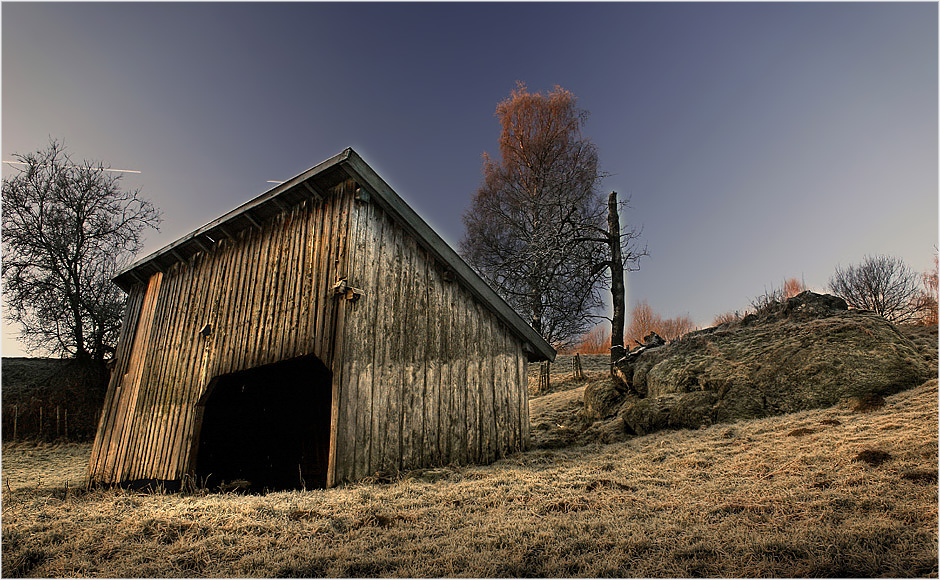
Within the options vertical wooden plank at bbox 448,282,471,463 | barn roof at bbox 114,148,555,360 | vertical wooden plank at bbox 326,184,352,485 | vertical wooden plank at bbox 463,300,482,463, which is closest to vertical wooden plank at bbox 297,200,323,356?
barn roof at bbox 114,148,555,360

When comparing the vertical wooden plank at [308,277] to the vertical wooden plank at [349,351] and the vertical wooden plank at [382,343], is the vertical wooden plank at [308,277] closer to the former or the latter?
the vertical wooden plank at [349,351]

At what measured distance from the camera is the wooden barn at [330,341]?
303 inches

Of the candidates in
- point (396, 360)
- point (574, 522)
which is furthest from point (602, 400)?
point (574, 522)

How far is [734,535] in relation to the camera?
3756 millimetres

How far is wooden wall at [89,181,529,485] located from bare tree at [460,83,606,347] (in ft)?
18.8

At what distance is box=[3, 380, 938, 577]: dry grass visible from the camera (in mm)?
3467

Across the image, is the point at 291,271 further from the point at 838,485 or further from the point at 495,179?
the point at 495,179

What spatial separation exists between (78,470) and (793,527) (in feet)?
55.8

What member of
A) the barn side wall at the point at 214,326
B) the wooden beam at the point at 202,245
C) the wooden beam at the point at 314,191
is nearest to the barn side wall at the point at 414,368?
the barn side wall at the point at 214,326

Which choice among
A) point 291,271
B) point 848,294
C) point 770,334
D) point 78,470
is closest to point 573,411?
point 770,334

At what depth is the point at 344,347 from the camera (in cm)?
739

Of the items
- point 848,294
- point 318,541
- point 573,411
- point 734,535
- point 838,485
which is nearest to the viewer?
point 734,535

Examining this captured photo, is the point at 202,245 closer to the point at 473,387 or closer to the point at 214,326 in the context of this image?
the point at 214,326

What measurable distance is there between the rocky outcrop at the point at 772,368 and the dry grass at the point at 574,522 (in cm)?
124
